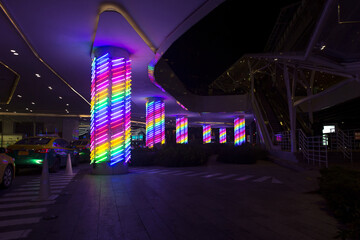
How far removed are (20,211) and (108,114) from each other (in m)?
6.38

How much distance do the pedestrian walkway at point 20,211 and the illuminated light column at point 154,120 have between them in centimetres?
1808

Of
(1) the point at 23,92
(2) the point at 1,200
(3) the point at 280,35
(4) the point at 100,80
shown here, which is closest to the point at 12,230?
(2) the point at 1,200

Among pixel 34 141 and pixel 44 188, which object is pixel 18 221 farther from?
pixel 34 141

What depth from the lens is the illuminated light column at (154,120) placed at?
26.2 m

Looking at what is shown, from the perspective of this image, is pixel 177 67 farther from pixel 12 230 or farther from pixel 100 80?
pixel 12 230

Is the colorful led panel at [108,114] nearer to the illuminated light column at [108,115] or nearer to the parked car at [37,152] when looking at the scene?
the illuminated light column at [108,115]

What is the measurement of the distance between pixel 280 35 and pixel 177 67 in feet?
48.2

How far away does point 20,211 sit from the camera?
5.64 m

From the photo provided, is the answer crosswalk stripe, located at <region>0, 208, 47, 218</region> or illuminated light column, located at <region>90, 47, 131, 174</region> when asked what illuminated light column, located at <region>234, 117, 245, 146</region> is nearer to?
illuminated light column, located at <region>90, 47, 131, 174</region>

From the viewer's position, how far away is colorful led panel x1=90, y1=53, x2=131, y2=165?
457 inches

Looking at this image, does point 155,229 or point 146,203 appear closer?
point 155,229

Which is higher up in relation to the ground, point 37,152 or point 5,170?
point 37,152

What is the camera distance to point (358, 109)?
22688 mm

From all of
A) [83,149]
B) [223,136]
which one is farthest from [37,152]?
[223,136]
